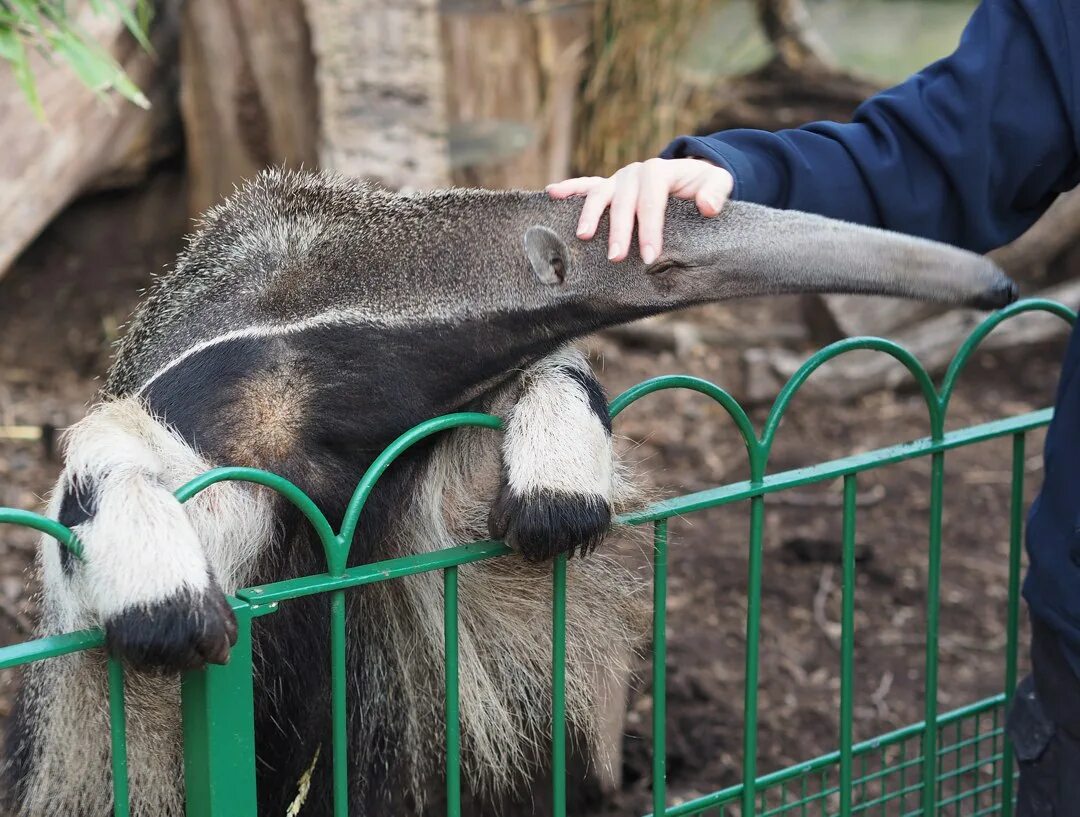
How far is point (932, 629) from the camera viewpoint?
10.1ft

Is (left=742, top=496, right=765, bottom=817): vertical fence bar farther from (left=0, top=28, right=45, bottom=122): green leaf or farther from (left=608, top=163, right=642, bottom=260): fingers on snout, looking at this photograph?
(left=0, top=28, right=45, bottom=122): green leaf

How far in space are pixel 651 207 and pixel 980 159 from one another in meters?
0.70

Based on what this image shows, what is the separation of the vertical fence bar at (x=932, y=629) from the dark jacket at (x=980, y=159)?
1.16 feet

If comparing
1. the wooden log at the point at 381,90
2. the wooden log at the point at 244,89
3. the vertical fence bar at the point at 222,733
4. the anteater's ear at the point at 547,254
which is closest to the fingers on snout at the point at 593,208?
the anteater's ear at the point at 547,254

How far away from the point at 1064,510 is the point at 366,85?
4472 mm

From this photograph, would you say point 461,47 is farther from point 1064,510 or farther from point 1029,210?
point 1064,510

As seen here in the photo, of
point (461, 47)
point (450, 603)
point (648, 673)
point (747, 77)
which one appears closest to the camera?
point (450, 603)

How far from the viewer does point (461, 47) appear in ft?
22.5

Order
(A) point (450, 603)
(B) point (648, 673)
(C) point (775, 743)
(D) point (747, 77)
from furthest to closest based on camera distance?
(D) point (747, 77) < (B) point (648, 673) < (C) point (775, 743) < (A) point (450, 603)

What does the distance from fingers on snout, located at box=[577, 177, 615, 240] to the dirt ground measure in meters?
0.87

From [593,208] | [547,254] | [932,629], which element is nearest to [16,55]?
[547,254]

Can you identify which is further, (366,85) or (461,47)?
(461,47)

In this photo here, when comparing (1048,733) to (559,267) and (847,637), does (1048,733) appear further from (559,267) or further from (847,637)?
(559,267)

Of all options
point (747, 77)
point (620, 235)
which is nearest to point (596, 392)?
point (620, 235)
